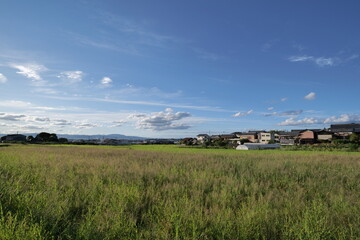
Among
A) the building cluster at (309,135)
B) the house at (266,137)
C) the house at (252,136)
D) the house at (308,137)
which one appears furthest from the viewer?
the house at (252,136)

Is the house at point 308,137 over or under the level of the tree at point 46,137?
under

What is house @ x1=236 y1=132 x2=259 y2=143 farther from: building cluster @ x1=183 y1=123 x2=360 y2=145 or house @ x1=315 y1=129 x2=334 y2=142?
house @ x1=315 y1=129 x2=334 y2=142

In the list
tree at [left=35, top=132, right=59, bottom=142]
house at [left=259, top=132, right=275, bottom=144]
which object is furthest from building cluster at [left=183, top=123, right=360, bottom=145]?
tree at [left=35, top=132, right=59, bottom=142]

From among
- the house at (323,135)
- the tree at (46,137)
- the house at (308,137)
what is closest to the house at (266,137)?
the house at (308,137)

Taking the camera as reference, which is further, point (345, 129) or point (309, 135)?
point (345, 129)

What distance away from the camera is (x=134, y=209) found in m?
5.00

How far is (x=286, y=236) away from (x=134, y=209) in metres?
3.38

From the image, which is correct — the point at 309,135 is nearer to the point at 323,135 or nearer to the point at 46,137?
the point at 323,135

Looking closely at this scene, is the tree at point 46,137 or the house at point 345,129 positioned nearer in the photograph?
the house at point 345,129

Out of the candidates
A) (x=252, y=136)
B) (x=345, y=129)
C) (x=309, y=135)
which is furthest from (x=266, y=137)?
(x=345, y=129)

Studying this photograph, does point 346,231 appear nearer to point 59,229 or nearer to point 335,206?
point 335,206

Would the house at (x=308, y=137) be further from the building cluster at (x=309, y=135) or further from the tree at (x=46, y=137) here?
the tree at (x=46, y=137)

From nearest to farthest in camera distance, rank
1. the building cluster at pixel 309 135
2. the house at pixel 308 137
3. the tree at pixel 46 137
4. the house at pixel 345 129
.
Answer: the house at pixel 308 137
the building cluster at pixel 309 135
the house at pixel 345 129
the tree at pixel 46 137

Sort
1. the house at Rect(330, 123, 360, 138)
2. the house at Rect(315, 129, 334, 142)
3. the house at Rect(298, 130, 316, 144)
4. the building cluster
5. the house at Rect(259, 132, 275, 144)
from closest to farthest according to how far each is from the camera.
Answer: the house at Rect(298, 130, 316, 144) → the building cluster → the house at Rect(315, 129, 334, 142) → the house at Rect(330, 123, 360, 138) → the house at Rect(259, 132, 275, 144)
